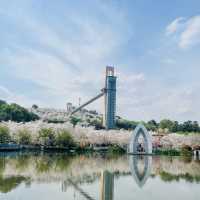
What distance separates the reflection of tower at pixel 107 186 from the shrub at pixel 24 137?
2121cm

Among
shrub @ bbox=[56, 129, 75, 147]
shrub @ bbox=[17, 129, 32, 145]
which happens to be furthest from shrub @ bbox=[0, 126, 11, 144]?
shrub @ bbox=[56, 129, 75, 147]

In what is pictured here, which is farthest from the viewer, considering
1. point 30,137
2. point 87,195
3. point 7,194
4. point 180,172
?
point 30,137

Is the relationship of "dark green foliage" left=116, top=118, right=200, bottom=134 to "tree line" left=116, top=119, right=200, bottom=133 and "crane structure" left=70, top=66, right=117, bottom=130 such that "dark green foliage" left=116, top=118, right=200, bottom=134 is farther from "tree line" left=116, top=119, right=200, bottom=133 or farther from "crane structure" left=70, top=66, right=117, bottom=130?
"crane structure" left=70, top=66, right=117, bottom=130

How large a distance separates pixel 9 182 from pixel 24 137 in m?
26.5

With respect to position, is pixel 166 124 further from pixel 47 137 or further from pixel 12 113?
pixel 47 137

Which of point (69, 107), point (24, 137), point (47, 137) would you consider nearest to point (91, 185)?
point (47, 137)

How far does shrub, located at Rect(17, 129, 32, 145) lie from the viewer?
138ft

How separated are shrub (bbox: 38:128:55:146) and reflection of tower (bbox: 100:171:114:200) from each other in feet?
67.8

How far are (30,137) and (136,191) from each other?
27959mm

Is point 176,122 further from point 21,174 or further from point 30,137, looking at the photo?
point 21,174

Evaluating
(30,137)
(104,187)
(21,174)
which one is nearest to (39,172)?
(21,174)

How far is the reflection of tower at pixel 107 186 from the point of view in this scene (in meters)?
14.5

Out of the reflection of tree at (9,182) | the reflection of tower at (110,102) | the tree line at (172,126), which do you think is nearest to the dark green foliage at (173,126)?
the tree line at (172,126)

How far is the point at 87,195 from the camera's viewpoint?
1492cm
